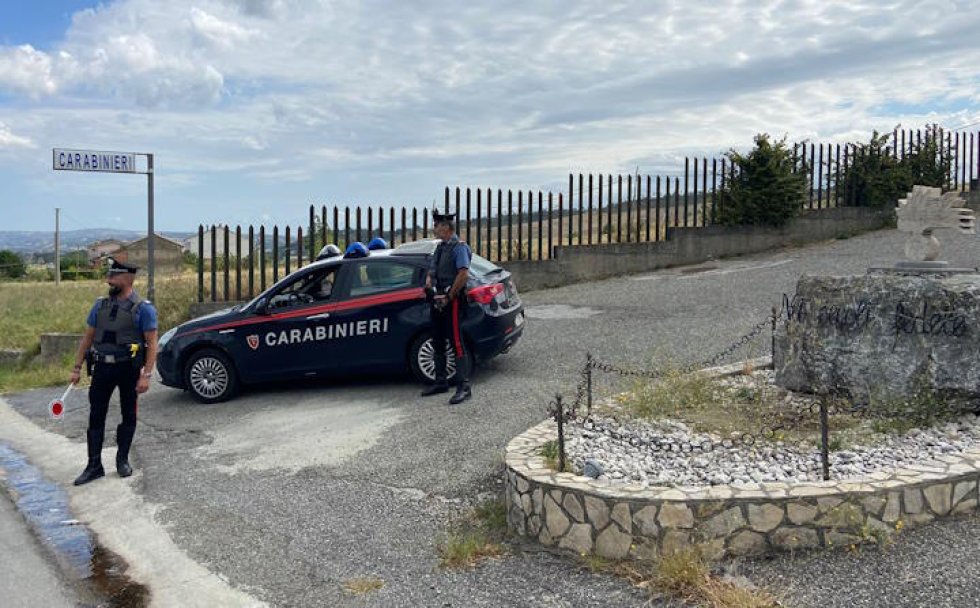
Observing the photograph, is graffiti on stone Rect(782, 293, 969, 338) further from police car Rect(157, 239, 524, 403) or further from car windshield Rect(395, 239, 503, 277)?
car windshield Rect(395, 239, 503, 277)

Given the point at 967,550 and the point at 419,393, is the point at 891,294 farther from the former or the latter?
the point at 419,393

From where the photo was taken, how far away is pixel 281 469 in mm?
6871

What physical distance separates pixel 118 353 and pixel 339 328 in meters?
2.66

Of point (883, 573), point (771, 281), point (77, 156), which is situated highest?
point (77, 156)

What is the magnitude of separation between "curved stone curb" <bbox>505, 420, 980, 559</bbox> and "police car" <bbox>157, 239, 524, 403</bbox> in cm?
422

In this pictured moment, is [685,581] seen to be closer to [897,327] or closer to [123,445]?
[897,327]

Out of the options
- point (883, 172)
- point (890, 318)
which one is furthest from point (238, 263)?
point (883, 172)

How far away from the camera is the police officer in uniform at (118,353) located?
6.92 m

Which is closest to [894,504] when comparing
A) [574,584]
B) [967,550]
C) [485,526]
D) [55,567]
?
[967,550]

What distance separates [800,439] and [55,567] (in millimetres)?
5023

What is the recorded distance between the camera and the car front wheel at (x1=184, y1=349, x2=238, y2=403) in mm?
9438

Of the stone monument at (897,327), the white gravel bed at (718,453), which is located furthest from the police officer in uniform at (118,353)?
the stone monument at (897,327)

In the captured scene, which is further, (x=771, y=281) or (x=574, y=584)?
(x=771, y=281)

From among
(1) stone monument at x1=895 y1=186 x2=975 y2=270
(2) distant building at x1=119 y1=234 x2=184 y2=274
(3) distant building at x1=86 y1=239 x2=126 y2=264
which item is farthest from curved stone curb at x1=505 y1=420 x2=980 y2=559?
(2) distant building at x1=119 y1=234 x2=184 y2=274
